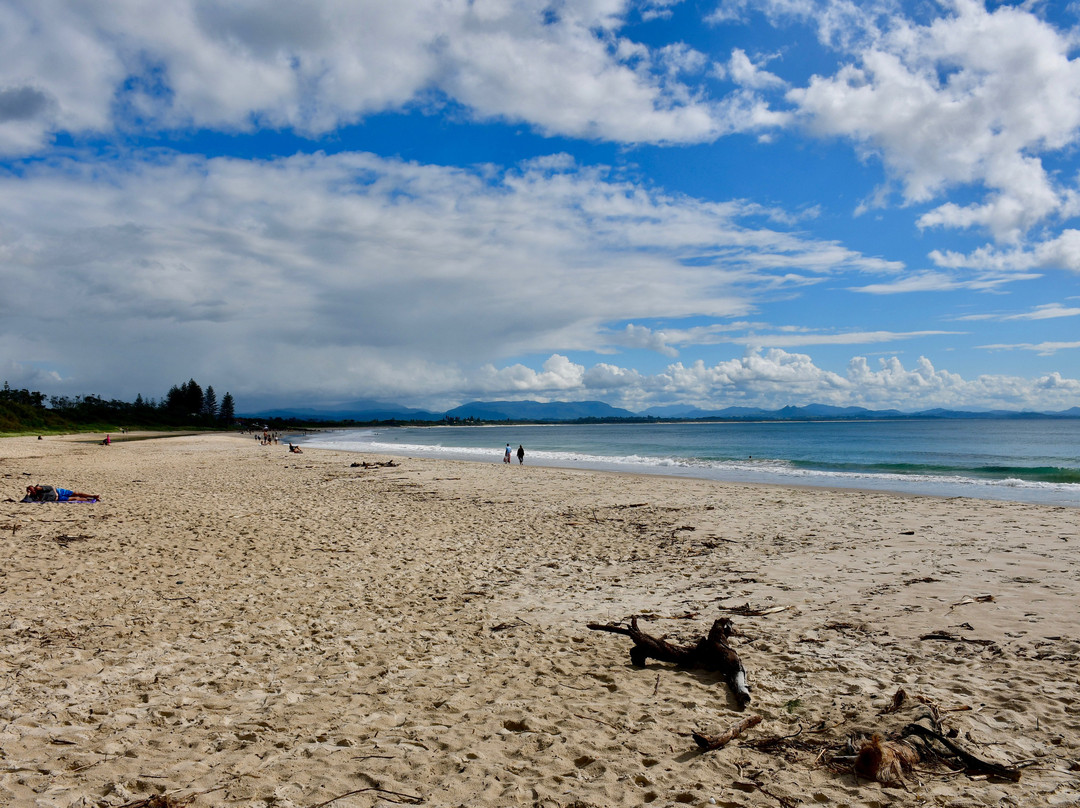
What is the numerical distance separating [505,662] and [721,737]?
2.50 m

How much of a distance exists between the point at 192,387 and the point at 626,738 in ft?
528

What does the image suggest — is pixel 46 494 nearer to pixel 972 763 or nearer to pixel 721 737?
pixel 721 737

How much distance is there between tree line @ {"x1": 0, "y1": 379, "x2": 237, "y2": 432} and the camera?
75.9 m

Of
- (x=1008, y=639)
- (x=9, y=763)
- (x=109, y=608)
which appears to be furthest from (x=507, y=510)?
(x=9, y=763)

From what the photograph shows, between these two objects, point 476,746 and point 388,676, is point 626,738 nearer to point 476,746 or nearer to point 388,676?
point 476,746

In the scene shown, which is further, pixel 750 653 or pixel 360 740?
pixel 750 653

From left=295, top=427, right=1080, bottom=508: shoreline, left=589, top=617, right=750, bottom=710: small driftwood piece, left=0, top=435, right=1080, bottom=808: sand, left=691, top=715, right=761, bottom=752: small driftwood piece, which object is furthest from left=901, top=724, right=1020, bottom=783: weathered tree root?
left=295, top=427, right=1080, bottom=508: shoreline

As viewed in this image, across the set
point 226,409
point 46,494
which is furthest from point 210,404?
point 46,494

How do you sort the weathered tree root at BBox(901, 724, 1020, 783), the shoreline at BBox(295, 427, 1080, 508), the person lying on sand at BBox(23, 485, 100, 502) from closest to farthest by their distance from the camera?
1. the weathered tree root at BBox(901, 724, 1020, 783)
2. the person lying on sand at BBox(23, 485, 100, 502)
3. the shoreline at BBox(295, 427, 1080, 508)

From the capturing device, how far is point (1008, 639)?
21.3 ft

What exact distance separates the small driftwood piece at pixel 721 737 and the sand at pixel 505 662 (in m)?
0.06

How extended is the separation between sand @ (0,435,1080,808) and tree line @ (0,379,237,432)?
7824 cm

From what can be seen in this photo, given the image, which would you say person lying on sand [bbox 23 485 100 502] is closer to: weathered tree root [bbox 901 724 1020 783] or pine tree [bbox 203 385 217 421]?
weathered tree root [bbox 901 724 1020 783]

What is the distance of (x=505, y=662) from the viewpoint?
615 cm
